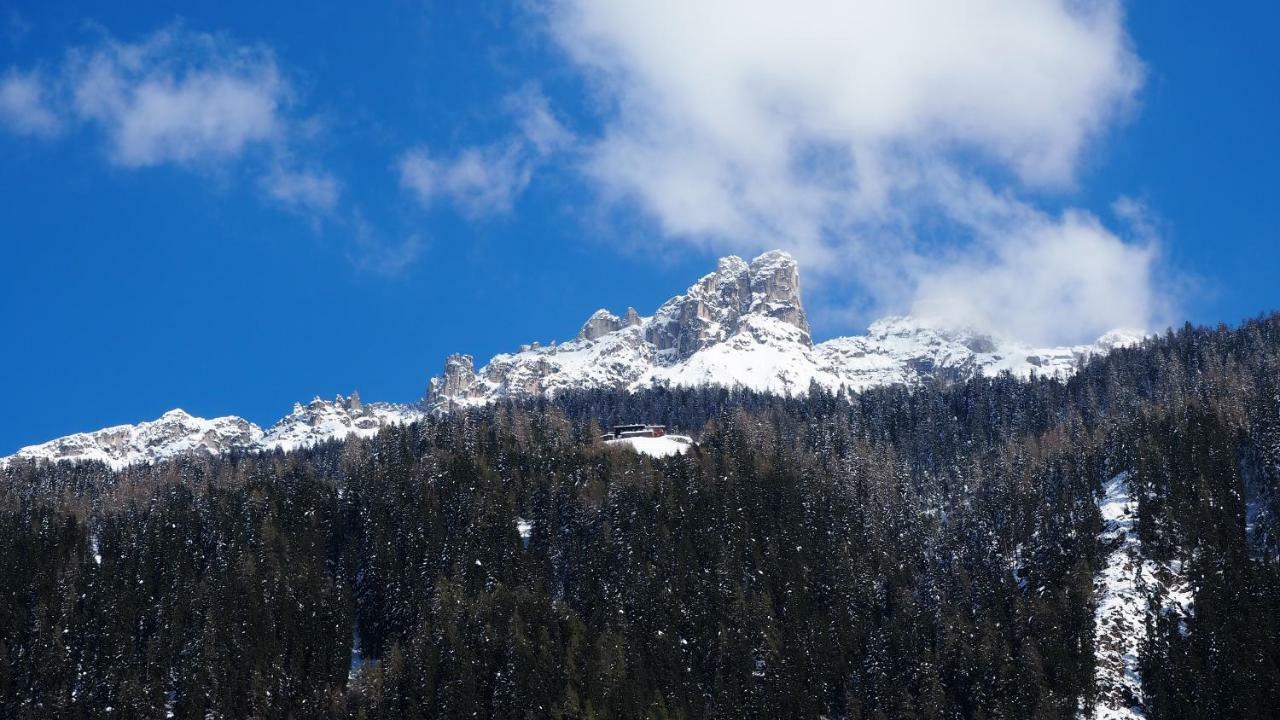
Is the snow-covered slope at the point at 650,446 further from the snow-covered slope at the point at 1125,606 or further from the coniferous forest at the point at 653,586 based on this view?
the snow-covered slope at the point at 1125,606

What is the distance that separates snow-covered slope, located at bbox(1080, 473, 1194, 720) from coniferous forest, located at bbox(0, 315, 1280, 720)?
1.79m

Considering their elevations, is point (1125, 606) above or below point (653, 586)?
below

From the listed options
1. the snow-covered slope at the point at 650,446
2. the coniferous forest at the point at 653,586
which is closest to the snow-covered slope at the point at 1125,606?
the coniferous forest at the point at 653,586

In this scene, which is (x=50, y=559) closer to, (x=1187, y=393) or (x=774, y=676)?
(x=774, y=676)

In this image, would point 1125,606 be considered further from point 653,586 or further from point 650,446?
point 650,446

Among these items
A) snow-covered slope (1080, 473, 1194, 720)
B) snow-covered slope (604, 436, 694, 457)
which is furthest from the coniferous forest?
snow-covered slope (604, 436, 694, 457)

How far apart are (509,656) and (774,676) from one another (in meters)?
27.7

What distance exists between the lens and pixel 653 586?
128500mm

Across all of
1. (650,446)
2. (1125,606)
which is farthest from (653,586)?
(650,446)

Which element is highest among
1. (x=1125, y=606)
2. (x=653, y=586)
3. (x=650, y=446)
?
(x=650, y=446)

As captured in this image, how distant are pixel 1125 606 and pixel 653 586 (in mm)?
52310

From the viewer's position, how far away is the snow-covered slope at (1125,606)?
4274 inches

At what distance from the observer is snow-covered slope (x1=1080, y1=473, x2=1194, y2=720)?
356 feet

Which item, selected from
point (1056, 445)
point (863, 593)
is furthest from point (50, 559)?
point (1056, 445)
